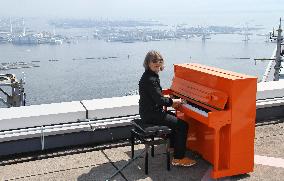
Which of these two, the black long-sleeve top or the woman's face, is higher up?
the woman's face

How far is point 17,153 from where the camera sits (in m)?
5.42

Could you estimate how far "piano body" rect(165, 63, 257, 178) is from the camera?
448 centimetres

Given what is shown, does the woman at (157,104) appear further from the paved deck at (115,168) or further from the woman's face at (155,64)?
the paved deck at (115,168)

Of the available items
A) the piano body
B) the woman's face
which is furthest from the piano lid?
the woman's face

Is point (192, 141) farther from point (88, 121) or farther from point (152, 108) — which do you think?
point (88, 121)

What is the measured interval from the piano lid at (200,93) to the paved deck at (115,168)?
3.23ft

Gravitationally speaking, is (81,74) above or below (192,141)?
below

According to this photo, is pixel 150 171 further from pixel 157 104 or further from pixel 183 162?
pixel 157 104

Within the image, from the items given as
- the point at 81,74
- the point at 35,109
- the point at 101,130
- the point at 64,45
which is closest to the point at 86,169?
the point at 101,130

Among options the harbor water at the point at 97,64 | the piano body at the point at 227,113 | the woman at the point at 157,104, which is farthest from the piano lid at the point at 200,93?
the harbor water at the point at 97,64

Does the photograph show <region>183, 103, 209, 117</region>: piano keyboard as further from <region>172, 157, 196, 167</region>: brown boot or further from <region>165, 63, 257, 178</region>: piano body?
<region>172, 157, 196, 167</region>: brown boot

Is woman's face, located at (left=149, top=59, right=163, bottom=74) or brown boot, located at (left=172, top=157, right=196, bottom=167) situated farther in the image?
brown boot, located at (left=172, top=157, right=196, bottom=167)

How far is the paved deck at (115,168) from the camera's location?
4719 mm

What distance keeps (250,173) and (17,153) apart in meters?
3.38
